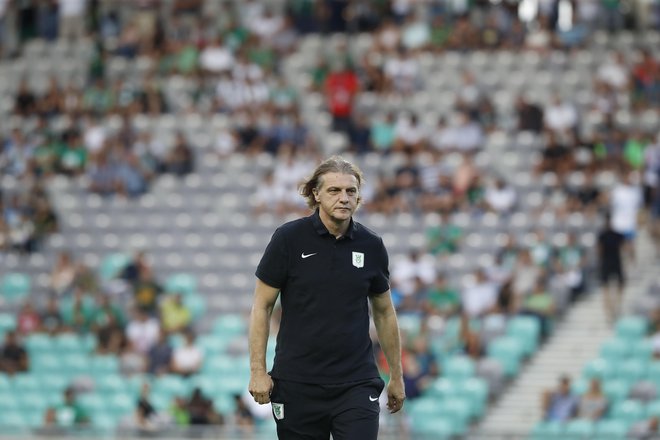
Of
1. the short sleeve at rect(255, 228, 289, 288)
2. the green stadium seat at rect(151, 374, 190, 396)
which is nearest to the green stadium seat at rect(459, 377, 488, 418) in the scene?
the green stadium seat at rect(151, 374, 190, 396)

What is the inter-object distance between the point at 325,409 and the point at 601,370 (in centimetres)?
1071

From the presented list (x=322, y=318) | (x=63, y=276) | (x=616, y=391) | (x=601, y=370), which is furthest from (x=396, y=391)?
(x=63, y=276)

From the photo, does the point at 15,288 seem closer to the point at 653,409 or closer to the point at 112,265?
the point at 112,265

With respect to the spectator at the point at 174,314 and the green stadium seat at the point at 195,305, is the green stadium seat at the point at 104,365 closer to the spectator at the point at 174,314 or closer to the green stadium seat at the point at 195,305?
the spectator at the point at 174,314

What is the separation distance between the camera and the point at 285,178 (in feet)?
77.0

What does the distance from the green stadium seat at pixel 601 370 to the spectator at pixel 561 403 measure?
52 cm

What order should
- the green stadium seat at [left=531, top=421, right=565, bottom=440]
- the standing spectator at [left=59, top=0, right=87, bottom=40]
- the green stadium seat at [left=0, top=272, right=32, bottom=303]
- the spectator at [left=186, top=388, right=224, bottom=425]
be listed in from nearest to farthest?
1. the green stadium seat at [left=531, top=421, right=565, bottom=440]
2. the spectator at [left=186, top=388, right=224, bottom=425]
3. the green stadium seat at [left=0, top=272, right=32, bottom=303]
4. the standing spectator at [left=59, top=0, right=87, bottom=40]

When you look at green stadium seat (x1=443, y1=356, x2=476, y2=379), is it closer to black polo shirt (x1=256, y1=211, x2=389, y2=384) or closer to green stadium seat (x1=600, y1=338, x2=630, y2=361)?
green stadium seat (x1=600, y1=338, x2=630, y2=361)

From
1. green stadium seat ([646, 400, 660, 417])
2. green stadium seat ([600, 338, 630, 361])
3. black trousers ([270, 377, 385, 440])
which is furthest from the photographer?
green stadium seat ([600, 338, 630, 361])

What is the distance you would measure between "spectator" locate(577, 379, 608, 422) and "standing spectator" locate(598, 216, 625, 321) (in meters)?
Result: 3.08

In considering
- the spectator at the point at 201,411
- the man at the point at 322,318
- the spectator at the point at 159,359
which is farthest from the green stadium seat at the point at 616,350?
the man at the point at 322,318

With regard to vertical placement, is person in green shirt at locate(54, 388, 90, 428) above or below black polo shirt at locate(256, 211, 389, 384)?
below

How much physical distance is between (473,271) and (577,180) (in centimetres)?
218

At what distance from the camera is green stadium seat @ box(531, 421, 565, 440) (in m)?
15.2
